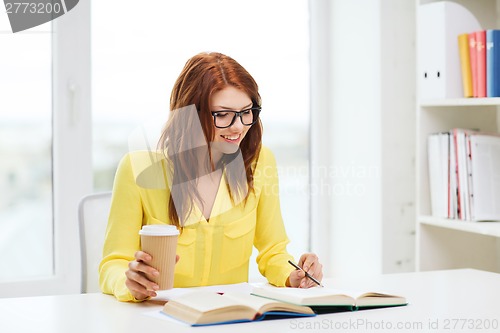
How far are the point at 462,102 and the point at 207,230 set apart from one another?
1125 mm

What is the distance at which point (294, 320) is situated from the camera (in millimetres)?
1430

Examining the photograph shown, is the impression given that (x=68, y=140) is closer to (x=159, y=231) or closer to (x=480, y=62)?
(x=159, y=231)

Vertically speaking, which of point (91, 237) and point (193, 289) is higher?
point (91, 237)

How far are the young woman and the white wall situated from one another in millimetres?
965

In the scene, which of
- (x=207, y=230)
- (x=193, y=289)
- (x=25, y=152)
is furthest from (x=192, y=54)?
(x=193, y=289)

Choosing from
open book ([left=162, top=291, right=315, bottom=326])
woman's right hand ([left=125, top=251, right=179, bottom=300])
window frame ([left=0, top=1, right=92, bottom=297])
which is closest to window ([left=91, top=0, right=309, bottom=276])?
window frame ([left=0, top=1, right=92, bottom=297])

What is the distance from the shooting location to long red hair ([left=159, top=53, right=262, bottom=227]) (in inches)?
72.7

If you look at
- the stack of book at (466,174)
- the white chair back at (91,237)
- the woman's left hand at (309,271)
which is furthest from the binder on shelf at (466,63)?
the white chair back at (91,237)

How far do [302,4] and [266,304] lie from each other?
2022 mm

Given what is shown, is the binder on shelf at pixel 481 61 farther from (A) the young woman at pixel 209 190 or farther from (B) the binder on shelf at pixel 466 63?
(A) the young woman at pixel 209 190

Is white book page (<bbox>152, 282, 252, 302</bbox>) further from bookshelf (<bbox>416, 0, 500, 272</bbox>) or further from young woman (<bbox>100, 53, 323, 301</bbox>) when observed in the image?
bookshelf (<bbox>416, 0, 500, 272</bbox>)

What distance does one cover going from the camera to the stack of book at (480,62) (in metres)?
2.40

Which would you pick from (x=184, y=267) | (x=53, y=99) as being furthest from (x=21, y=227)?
(x=184, y=267)

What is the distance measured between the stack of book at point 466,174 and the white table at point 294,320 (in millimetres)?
811
